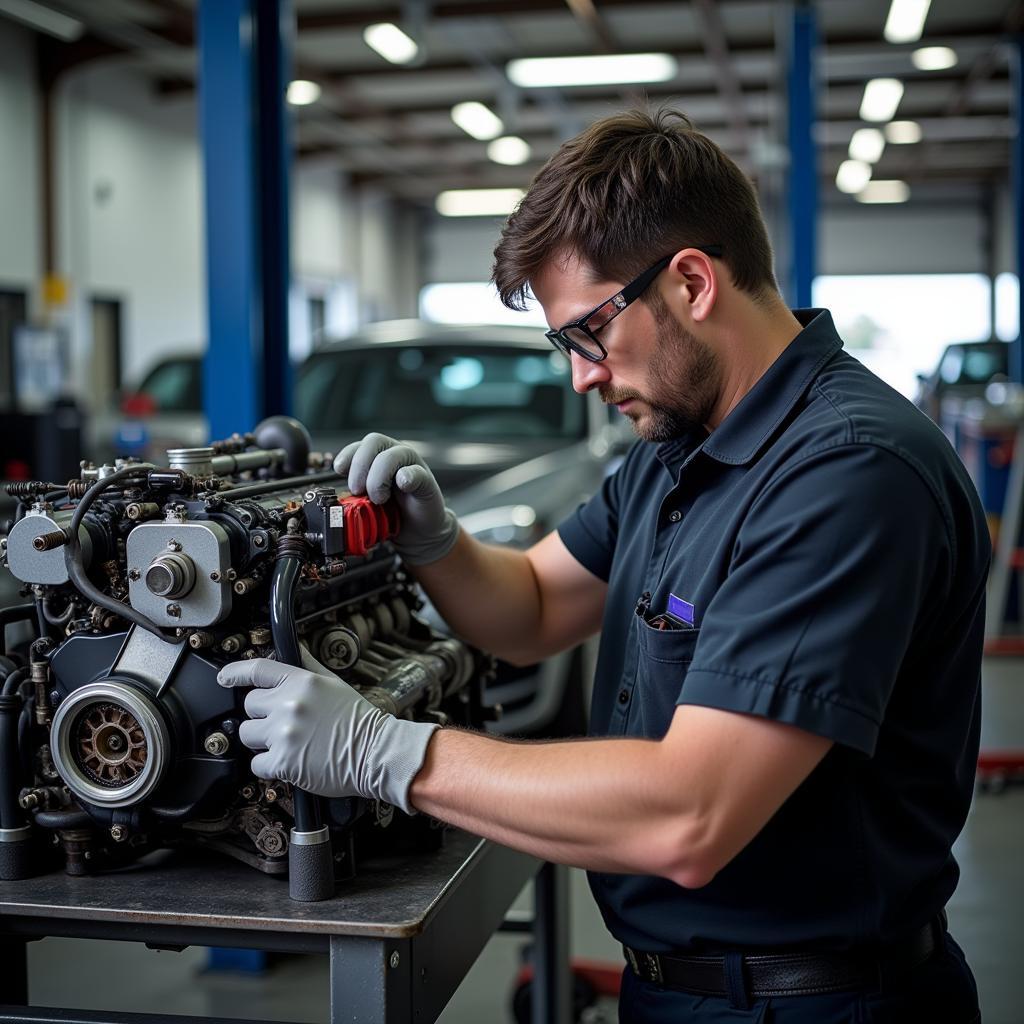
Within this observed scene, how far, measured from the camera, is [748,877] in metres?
1.49

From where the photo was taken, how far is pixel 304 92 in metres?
12.6

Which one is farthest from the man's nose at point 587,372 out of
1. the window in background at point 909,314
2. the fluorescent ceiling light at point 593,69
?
the window in background at point 909,314

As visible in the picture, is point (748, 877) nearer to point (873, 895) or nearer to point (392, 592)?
point (873, 895)

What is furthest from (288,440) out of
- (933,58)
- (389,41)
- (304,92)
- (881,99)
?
(881,99)

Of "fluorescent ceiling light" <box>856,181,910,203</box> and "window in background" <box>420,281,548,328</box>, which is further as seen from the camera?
"window in background" <box>420,281,548,328</box>

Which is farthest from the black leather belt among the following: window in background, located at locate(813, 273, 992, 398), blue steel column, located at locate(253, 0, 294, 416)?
window in background, located at locate(813, 273, 992, 398)

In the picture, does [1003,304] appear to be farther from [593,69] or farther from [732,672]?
[732,672]

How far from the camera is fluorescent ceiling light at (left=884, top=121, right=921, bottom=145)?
48.5 feet

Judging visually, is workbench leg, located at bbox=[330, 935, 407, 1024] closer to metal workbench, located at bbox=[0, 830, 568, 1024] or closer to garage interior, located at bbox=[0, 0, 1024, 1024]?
metal workbench, located at bbox=[0, 830, 568, 1024]

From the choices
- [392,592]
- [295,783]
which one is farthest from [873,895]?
[392,592]

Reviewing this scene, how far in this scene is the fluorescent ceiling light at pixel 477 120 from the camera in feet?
45.1

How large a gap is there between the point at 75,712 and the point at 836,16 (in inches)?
394

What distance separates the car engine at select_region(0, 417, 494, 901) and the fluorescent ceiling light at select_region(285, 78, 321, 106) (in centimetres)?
1118

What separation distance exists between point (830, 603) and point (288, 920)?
26.8 inches
